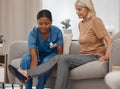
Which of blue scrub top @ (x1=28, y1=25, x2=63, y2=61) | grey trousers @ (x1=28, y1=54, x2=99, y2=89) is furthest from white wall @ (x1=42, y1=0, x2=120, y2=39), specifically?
grey trousers @ (x1=28, y1=54, x2=99, y2=89)

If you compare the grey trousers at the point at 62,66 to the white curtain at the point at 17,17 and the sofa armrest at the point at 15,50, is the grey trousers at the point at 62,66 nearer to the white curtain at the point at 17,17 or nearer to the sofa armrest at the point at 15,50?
the sofa armrest at the point at 15,50

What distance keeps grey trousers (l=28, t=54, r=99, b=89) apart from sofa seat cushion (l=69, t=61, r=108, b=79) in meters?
0.06

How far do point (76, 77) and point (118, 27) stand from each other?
2381 mm

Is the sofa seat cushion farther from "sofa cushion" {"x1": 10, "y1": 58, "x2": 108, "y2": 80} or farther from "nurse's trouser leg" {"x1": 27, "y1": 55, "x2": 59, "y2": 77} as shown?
"nurse's trouser leg" {"x1": 27, "y1": 55, "x2": 59, "y2": 77}

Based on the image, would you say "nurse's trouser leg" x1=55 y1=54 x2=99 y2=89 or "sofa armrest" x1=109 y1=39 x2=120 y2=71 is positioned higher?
"sofa armrest" x1=109 y1=39 x2=120 y2=71

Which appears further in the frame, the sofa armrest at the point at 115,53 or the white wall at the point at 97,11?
the white wall at the point at 97,11

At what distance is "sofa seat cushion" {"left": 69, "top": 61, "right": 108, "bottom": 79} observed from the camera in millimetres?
2262

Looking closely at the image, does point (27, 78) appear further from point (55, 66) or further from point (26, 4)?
point (26, 4)

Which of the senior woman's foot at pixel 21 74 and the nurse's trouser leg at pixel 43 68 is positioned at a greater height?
the nurse's trouser leg at pixel 43 68

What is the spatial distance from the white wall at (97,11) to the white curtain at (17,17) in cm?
33

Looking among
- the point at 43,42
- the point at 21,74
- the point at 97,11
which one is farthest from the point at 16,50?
the point at 97,11

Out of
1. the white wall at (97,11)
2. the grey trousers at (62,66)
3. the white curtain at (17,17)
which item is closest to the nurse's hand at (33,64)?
the grey trousers at (62,66)

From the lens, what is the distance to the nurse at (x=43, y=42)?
8.33 feet

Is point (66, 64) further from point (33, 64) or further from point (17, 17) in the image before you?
point (17, 17)
